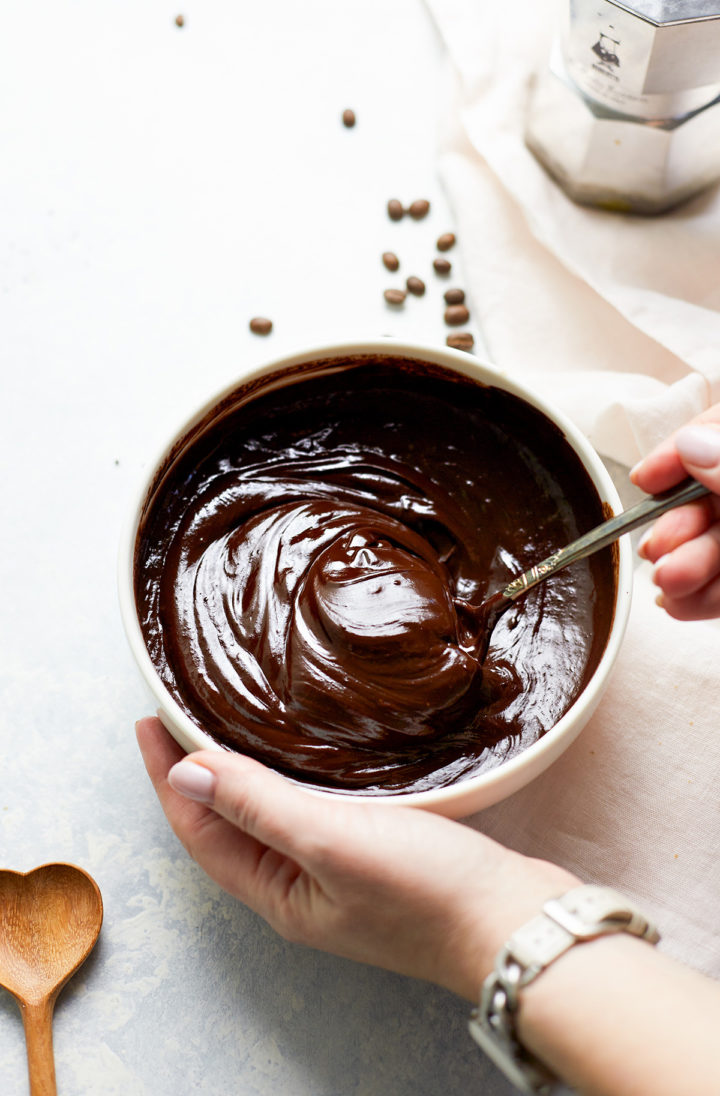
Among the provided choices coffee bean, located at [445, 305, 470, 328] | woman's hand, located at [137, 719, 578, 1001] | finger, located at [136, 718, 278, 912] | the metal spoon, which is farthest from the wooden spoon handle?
coffee bean, located at [445, 305, 470, 328]

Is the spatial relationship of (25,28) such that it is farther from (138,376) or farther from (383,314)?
(383,314)

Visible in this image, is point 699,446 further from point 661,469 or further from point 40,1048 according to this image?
point 40,1048

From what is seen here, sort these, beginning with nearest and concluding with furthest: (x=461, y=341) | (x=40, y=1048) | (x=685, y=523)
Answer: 1. (x=685, y=523)
2. (x=40, y=1048)
3. (x=461, y=341)

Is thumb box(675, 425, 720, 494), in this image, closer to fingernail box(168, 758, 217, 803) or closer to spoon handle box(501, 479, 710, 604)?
spoon handle box(501, 479, 710, 604)

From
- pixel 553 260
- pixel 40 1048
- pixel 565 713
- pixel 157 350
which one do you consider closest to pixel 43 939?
pixel 40 1048

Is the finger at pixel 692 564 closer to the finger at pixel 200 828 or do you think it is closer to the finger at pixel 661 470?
the finger at pixel 661 470

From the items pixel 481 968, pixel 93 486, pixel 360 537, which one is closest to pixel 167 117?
pixel 93 486
